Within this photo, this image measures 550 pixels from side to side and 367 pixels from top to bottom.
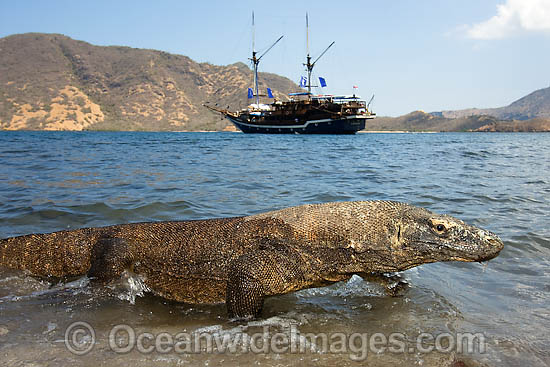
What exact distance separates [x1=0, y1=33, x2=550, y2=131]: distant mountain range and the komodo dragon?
13959cm

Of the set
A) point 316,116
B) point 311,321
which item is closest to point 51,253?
point 311,321

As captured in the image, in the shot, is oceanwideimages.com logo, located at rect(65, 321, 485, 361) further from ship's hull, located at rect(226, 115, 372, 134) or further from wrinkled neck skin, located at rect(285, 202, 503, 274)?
ship's hull, located at rect(226, 115, 372, 134)

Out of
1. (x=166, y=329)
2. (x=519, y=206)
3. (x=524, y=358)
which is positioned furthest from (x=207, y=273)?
(x=519, y=206)

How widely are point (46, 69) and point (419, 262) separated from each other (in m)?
199

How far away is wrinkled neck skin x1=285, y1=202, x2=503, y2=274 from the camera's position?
3.48 metres

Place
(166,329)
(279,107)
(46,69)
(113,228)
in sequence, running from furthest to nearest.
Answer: (46,69)
(279,107)
(113,228)
(166,329)

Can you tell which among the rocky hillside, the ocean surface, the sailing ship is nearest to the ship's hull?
the sailing ship

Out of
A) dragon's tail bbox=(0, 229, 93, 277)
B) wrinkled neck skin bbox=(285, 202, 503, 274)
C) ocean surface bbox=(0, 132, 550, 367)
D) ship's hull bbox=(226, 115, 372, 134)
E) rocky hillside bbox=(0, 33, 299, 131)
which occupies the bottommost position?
ocean surface bbox=(0, 132, 550, 367)

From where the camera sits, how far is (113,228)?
419cm

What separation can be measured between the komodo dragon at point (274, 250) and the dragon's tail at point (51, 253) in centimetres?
2

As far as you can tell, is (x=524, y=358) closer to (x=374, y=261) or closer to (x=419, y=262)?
(x=419, y=262)

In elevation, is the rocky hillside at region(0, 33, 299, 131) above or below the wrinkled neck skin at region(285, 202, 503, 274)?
above

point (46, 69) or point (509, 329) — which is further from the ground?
point (46, 69)

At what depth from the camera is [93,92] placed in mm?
163125
